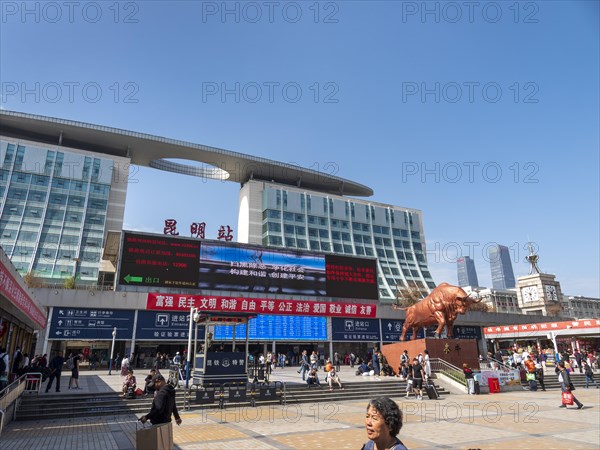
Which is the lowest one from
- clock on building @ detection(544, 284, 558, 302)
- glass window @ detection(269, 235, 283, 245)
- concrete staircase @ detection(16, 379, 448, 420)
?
concrete staircase @ detection(16, 379, 448, 420)

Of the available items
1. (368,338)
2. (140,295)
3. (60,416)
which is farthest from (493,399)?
(140,295)

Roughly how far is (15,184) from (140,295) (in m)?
42.0

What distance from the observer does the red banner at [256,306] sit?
32062 mm

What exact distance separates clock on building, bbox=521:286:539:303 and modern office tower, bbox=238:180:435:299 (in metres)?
21.5

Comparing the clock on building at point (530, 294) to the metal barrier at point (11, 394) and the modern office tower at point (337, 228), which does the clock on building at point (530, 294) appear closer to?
the modern office tower at point (337, 228)

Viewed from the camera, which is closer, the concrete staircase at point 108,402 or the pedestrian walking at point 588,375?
the concrete staircase at point 108,402

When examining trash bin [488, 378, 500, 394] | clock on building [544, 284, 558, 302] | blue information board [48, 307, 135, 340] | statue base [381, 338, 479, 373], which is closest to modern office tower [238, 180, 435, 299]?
clock on building [544, 284, 558, 302]

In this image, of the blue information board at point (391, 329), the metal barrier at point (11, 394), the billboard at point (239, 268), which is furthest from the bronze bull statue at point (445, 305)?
the metal barrier at point (11, 394)

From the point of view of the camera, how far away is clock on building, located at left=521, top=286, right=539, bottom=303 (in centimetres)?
8484

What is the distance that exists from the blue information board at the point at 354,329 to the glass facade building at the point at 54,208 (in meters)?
39.4

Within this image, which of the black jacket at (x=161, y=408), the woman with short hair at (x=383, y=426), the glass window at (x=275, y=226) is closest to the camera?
the woman with short hair at (x=383, y=426)

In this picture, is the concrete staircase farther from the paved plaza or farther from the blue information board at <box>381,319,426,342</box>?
the blue information board at <box>381,319,426,342</box>

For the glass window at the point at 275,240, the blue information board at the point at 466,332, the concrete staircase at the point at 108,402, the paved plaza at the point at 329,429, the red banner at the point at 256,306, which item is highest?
the glass window at the point at 275,240

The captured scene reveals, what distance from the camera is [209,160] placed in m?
75.4
